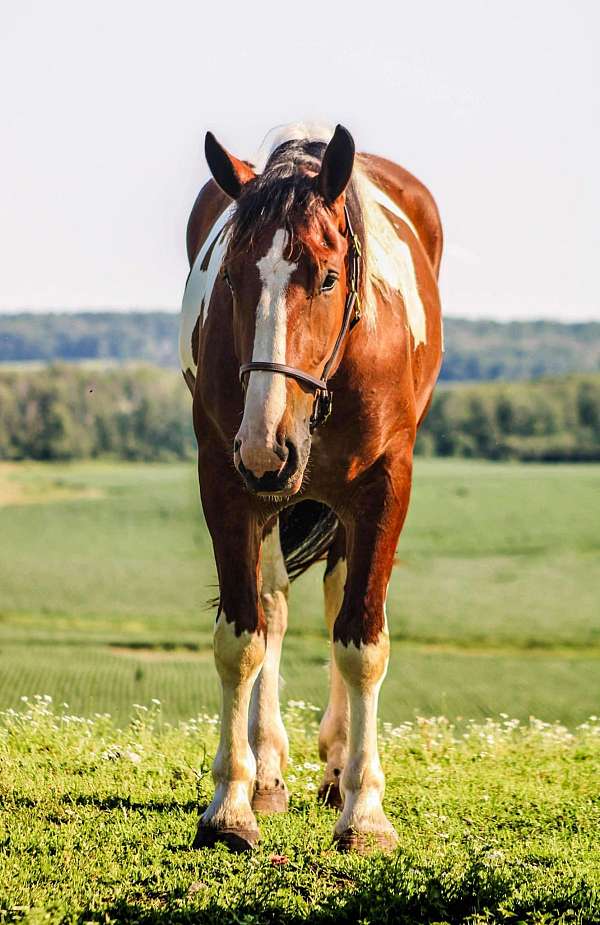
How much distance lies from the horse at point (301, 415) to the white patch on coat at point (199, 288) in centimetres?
2

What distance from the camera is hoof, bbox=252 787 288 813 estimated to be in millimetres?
6020

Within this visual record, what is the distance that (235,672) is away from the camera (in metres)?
5.46

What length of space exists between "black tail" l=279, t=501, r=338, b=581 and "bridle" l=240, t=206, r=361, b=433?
167 cm

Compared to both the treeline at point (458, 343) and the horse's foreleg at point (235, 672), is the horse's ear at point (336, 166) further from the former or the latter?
the treeline at point (458, 343)

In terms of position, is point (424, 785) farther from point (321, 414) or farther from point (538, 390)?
point (538, 390)

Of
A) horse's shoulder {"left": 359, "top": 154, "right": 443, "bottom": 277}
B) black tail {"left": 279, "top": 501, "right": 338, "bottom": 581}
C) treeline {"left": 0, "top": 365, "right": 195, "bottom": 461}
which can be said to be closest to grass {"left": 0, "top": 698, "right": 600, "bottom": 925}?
black tail {"left": 279, "top": 501, "right": 338, "bottom": 581}

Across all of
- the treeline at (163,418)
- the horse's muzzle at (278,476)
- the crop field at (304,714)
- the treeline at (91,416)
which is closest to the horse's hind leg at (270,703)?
the crop field at (304,714)

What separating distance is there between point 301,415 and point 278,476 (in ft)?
1.03

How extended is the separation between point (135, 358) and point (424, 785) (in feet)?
442

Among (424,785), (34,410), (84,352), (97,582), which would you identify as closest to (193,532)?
(97,582)

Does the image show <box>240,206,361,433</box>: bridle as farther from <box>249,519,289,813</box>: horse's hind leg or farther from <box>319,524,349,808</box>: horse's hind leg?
<box>319,524,349,808</box>: horse's hind leg

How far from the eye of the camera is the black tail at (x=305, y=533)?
652cm

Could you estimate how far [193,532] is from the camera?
201 ft

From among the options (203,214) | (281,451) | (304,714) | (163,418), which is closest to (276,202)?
(281,451)
